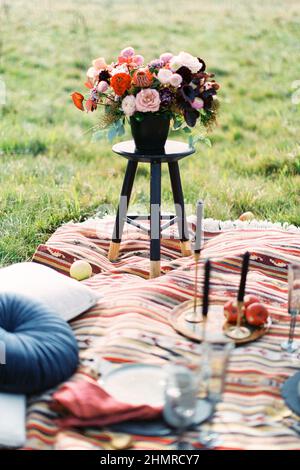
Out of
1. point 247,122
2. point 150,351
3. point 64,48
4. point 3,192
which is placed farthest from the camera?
point 64,48

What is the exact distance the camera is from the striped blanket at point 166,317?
8.22 feet

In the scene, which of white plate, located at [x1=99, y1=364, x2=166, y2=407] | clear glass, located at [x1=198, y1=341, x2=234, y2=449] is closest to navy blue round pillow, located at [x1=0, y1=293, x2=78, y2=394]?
white plate, located at [x1=99, y1=364, x2=166, y2=407]

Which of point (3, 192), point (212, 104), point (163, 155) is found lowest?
point (3, 192)

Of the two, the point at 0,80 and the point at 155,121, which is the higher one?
the point at 155,121

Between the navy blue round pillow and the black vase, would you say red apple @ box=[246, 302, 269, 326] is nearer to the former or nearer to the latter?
the navy blue round pillow

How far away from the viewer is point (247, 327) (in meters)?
3.07

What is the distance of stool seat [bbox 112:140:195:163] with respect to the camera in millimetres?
3930

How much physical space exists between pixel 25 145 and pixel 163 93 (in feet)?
8.89

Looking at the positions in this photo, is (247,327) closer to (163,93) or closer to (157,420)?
(157,420)

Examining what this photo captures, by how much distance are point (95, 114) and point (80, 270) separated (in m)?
3.62
